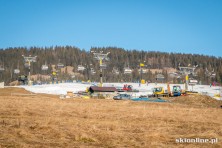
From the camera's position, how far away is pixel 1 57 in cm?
19875

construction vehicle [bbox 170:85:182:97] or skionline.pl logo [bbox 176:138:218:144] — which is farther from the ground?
skionline.pl logo [bbox 176:138:218:144]

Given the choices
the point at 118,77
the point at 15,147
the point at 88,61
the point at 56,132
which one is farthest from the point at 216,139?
the point at 88,61

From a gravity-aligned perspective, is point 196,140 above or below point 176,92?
above

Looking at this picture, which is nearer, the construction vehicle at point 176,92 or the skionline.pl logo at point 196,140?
the skionline.pl logo at point 196,140

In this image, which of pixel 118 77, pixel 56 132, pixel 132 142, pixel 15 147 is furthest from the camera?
pixel 118 77

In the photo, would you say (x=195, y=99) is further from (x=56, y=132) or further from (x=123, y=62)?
(x=123, y=62)

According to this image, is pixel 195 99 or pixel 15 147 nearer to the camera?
pixel 15 147

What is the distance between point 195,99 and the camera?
125ft

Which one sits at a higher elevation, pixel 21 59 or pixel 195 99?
pixel 21 59

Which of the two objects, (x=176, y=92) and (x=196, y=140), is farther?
(x=176, y=92)

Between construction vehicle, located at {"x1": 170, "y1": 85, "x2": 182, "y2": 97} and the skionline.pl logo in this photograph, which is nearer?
the skionline.pl logo

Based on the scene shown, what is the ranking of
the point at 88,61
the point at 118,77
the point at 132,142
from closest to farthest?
the point at 132,142 → the point at 118,77 → the point at 88,61

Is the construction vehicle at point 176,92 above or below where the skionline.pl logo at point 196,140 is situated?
below

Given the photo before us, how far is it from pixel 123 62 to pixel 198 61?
5301 cm
